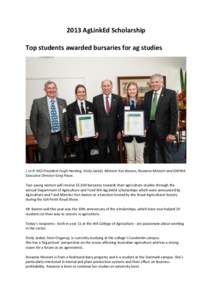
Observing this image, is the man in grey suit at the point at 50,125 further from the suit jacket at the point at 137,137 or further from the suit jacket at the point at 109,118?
the suit jacket at the point at 137,137

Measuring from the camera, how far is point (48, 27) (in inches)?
76.9

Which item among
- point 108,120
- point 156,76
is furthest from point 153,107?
→ point 108,120

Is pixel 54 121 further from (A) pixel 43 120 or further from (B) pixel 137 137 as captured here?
(B) pixel 137 137

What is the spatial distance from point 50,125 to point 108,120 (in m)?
0.36

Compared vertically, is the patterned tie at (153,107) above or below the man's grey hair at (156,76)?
below

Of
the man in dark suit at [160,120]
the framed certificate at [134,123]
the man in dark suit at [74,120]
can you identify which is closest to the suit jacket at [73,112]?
the man in dark suit at [74,120]

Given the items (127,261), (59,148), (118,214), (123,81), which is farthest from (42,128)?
(127,261)

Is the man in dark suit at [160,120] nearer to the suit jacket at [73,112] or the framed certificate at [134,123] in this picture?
the framed certificate at [134,123]

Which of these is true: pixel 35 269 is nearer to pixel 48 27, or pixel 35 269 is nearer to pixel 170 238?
pixel 170 238

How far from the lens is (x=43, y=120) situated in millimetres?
2012

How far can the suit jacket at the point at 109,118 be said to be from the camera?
203 cm

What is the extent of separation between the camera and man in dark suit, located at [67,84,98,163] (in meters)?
2.01

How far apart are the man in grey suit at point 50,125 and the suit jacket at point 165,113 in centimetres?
52

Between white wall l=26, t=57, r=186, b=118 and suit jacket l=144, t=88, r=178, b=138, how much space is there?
75 millimetres
